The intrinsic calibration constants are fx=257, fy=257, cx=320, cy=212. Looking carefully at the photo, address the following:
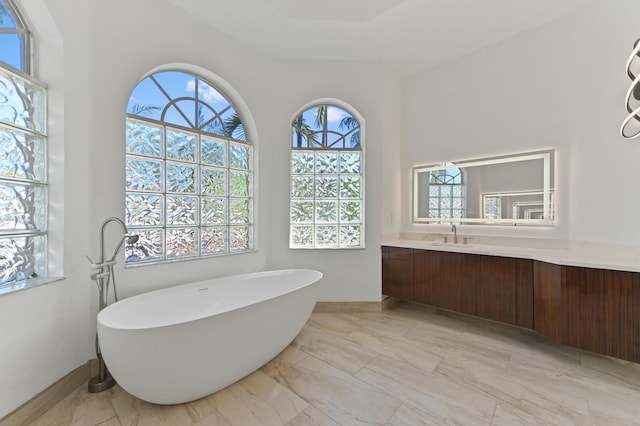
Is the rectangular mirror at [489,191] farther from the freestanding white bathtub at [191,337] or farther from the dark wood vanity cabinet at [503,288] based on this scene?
the freestanding white bathtub at [191,337]

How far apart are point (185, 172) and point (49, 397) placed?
170 centimetres

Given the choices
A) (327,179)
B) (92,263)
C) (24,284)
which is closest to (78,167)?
(92,263)

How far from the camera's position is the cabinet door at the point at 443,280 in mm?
2441

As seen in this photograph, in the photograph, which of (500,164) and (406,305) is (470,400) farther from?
(500,164)

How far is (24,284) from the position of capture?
4.65 feet

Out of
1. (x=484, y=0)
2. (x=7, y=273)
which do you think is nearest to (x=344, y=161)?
(x=484, y=0)

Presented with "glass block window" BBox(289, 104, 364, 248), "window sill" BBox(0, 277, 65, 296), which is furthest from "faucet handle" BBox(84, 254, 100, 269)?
"glass block window" BBox(289, 104, 364, 248)

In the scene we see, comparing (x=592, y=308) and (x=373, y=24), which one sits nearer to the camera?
(x=592, y=308)

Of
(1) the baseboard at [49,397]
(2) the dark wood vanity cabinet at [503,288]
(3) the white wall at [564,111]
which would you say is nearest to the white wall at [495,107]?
(3) the white wall at [564,111]

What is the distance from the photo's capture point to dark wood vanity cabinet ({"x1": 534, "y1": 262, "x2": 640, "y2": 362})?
1652 millimetres

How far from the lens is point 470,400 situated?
5.07 feet

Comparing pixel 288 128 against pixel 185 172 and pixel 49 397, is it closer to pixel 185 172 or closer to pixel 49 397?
pixel 185 172

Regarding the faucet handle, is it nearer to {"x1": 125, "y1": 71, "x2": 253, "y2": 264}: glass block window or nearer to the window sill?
the window sill

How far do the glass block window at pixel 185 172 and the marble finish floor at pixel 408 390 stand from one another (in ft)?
3.74
